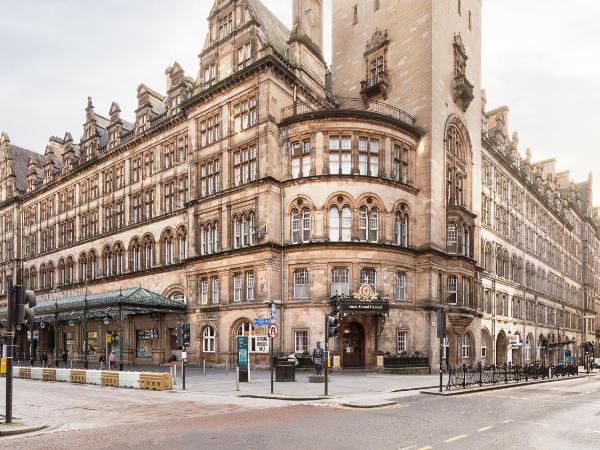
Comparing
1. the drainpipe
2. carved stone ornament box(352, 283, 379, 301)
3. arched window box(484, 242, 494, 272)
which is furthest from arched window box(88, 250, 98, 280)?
arched window box(484, 242, 494, 272)

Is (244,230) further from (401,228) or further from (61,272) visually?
(61,272)

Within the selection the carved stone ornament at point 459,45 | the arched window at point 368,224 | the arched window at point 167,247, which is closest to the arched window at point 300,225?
the arched window at point 368,224

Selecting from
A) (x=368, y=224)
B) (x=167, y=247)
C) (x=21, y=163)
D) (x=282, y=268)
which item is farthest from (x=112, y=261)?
(x=21, y=163)

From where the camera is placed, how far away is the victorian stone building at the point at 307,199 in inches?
1476

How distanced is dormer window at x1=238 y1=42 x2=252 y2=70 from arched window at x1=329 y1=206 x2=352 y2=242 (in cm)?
1295

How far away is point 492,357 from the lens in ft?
169

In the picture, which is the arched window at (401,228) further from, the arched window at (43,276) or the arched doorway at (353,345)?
the arched window at (43,276)

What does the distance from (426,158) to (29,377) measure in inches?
1168

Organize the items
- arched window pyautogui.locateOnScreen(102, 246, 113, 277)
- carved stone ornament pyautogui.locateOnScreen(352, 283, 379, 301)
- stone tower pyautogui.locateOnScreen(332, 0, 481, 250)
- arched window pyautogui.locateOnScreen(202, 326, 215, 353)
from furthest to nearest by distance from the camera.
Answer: arched window pyautogui.locateOnScreen(102, 246, 113, 277)
arched window pyautogui.locateOnScreen(202, 326, 215, 353)
stone tower pyautogui.locateOnScreen(332, 0, 481, 250)
carved stone ornament pyautogui.locateOnScreen(352, 283, 379, 301)

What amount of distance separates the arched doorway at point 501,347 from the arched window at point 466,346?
12532mm

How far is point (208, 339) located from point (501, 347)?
102ft

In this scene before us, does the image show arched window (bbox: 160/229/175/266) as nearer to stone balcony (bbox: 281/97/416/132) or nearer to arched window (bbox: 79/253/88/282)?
arched window (bbox: 79/253/88/282)

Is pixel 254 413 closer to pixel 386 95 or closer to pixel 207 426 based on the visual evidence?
pixel 207 426

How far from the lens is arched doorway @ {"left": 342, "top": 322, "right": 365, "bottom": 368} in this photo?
37.1 m
